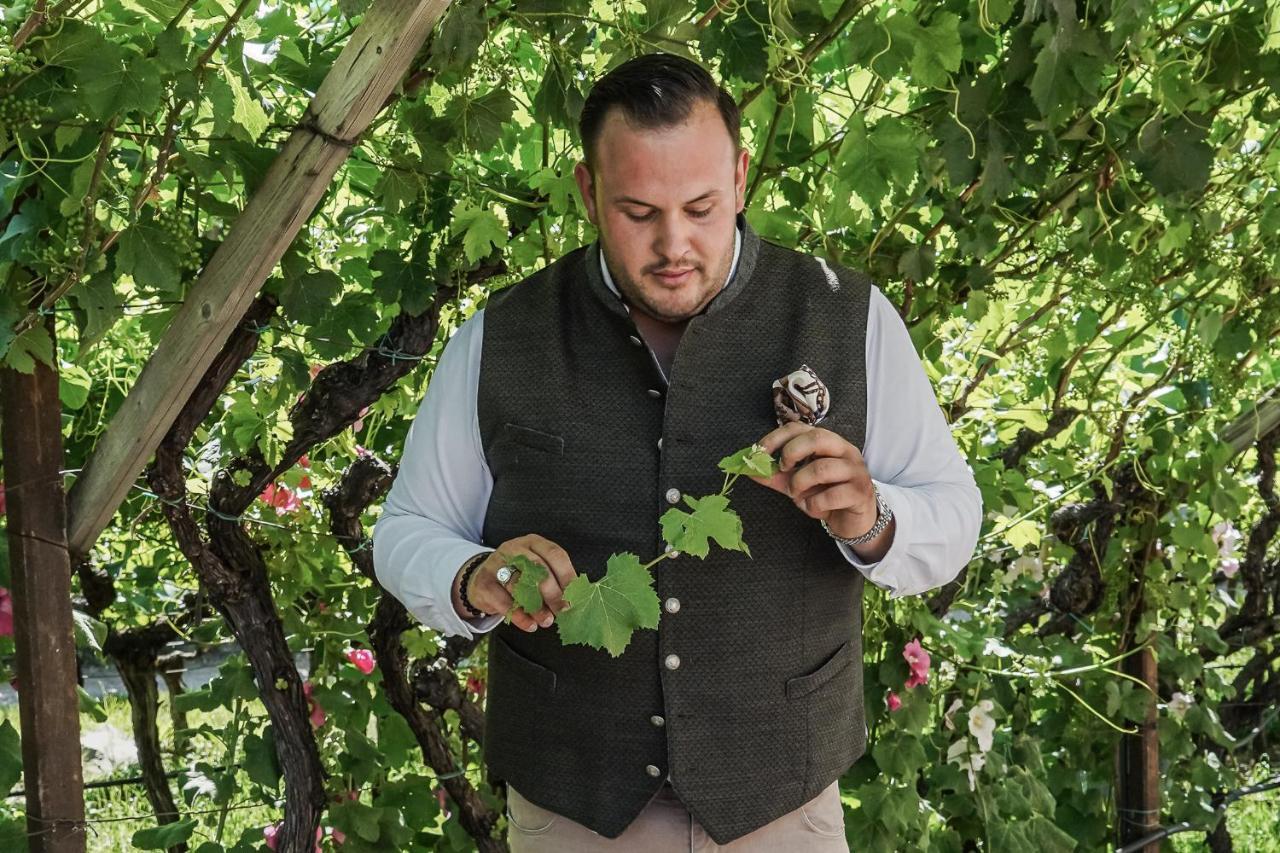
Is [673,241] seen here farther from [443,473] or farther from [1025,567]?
[1025,567]

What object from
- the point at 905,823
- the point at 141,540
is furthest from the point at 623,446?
the point at 141,540

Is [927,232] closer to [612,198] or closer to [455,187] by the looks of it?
[455,187]

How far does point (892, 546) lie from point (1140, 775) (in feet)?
7.07

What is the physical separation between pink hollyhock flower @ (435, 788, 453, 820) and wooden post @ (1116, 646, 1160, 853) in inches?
59.1

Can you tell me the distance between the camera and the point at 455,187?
240cm

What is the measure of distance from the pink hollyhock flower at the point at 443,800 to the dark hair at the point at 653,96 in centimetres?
161

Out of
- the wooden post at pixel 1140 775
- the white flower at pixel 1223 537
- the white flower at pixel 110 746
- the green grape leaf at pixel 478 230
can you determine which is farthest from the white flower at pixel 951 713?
the white flower at pixel 110 746

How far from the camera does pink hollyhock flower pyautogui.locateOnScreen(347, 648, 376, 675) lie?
113 inches

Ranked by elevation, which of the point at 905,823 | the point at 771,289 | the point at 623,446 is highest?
the point at 771,289

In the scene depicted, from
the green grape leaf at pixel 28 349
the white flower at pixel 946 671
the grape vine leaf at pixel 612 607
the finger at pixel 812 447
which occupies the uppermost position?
the green grape leaf at pixel 28 349

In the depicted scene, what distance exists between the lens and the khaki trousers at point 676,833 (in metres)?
1.77

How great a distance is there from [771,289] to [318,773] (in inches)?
51.8

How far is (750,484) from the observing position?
5.76 feet

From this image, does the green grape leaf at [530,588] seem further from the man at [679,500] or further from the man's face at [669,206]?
the man's face at [669,206]
